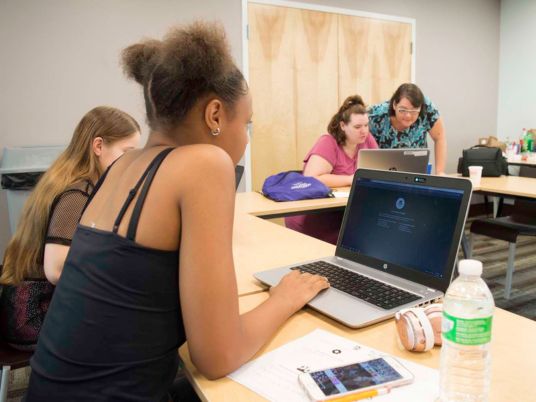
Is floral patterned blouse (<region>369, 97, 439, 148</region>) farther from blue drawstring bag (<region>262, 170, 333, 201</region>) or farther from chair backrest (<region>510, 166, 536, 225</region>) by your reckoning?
A: blue drawstring bag (<region>262, 170, 333, 201</region>)

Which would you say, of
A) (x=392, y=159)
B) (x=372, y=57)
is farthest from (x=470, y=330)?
(x=372, y=57)

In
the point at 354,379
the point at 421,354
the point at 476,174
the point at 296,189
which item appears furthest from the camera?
the point at 476,174

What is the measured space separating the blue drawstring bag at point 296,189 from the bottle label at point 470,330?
1.84 m

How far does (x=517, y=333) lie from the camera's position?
91 cm

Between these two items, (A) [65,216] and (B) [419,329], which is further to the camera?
(A) [65,216]

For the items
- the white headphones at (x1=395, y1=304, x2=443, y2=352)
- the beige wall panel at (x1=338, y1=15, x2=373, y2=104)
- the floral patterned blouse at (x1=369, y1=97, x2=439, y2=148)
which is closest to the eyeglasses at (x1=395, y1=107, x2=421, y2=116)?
the floral patterned blouse at (x1=369, y1=97, x2=439, y2=148)

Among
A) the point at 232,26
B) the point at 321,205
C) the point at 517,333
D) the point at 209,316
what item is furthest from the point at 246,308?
the point at 232,26

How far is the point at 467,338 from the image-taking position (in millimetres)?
631

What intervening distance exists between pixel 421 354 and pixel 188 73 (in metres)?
0.67

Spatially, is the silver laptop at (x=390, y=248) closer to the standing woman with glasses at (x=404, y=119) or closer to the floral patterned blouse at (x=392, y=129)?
the standing woman with glasses at (x=404, y=119)

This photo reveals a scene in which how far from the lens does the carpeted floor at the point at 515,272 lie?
9.74 feet

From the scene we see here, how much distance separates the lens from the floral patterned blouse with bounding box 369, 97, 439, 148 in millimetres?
3271

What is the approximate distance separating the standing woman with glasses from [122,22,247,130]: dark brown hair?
2.46 m

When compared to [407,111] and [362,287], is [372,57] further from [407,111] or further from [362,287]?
[362,287]
